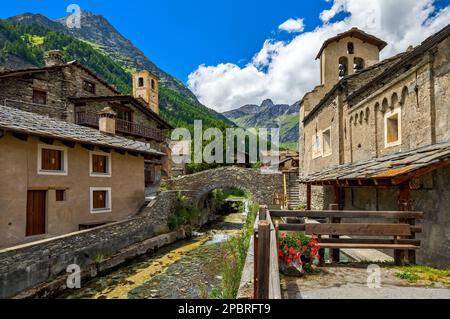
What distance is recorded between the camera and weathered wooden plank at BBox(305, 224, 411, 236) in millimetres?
5027

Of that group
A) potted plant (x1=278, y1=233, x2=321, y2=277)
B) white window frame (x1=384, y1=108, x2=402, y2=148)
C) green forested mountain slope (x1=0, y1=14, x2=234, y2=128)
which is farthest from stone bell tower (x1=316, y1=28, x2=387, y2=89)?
green forested mountain slope (x1=0, y1=14, x2=234, y2=128)

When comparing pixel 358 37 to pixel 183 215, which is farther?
pixel 183 215

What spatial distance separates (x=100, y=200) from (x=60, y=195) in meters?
2.12

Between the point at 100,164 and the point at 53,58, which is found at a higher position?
the point at 53,58

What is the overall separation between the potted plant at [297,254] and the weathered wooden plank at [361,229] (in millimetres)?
233

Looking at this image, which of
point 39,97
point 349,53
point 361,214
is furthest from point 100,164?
point 349,53

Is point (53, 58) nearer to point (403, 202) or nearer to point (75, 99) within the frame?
point (75, 99)

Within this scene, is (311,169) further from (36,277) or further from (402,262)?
(36,277)

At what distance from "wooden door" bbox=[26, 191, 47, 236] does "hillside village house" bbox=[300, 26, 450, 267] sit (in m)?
10.5

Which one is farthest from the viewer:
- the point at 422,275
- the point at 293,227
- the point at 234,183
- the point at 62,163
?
the point at 234,183

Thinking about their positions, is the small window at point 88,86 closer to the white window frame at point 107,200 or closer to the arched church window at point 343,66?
the white window frame at point 107,200

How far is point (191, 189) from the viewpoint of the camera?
22.0 metres

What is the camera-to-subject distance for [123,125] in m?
24.8

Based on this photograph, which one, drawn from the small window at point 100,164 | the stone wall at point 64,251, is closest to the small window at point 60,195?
the small window at point 100,164
